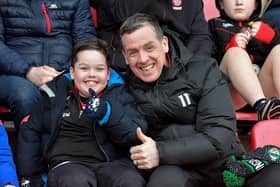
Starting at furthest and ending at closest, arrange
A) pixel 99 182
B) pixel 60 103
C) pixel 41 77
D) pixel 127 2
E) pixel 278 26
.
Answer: pixel 278 26 → pixel 127 2 → pixel 41 77 → pixel 60 103 → pixel 99 182

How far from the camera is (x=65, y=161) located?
2.04 meters

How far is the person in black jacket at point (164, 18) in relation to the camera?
8.68ft

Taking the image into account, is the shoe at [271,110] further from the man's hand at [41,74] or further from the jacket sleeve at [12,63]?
the jacket sleeve at [12,63]

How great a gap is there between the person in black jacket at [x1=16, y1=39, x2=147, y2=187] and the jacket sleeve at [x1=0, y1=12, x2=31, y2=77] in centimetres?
35

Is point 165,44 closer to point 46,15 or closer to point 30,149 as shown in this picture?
point 30,149

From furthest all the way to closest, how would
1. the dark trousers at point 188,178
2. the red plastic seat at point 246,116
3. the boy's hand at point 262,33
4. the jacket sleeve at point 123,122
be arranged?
the boy's hand at point 262,33, the red plastic seat at point 246,116, the jacket sleeve at point 123,122, the dark trousers at point 188,178

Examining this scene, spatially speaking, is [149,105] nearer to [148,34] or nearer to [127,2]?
[148,34]

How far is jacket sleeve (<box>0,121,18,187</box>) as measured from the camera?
6.12 feet

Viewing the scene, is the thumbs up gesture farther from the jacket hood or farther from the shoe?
the jacket hood

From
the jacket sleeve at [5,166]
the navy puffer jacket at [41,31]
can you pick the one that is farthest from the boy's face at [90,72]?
the navy puffer jacket at [41,31]

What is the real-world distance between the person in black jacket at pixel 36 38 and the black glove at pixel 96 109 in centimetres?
49

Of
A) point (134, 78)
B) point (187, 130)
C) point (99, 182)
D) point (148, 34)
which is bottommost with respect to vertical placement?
point (99, 182)

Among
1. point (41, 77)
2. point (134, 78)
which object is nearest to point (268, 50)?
point (134, 78)

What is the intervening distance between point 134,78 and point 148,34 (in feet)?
0.64
